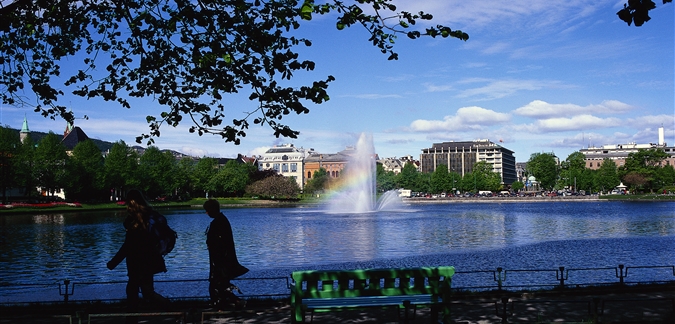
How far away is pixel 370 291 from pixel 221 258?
350 centimetres

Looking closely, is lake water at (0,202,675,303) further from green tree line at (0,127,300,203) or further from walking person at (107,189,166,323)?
green tree line at (0,127,300,203)

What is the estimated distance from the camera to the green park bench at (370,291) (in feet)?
32.9

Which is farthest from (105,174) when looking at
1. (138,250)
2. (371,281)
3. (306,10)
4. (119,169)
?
(306,10)

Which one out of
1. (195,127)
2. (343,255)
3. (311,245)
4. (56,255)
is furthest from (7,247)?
(195,127)

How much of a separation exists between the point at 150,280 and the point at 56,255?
88.0ft

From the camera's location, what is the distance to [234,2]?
11695mm

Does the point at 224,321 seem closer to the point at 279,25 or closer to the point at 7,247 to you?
the point at 279,25

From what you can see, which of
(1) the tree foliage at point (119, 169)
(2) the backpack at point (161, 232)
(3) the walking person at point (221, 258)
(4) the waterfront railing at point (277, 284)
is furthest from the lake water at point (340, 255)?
(1) the tree foliage at point (119, 169)

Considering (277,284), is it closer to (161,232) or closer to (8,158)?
(161,232)

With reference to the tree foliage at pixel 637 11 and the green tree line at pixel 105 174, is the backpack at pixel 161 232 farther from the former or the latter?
the green tree line at pixel 105 174

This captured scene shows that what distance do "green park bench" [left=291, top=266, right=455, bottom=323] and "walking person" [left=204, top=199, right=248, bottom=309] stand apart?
2492mm

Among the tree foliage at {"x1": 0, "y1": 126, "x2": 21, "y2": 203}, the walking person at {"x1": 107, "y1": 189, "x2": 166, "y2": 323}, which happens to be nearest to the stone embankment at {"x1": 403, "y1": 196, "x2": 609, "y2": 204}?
the tree foliage at {"x1": 0, "y1": 126, "x2": 21, "y2": 203}

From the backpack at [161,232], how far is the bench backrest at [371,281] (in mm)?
2487

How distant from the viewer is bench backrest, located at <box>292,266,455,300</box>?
1001 centimetres
